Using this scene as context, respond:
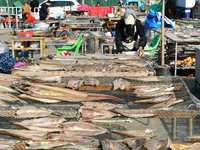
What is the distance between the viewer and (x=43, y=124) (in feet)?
11.2

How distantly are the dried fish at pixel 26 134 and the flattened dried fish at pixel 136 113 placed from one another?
2.65ft

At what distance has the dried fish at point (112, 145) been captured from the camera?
293 cm

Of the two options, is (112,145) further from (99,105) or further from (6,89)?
(6,89)

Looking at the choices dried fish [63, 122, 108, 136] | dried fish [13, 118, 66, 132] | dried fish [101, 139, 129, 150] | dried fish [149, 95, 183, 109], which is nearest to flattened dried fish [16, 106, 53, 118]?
dried fish [13, 118, 66, 132]

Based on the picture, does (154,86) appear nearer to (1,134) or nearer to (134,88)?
(134,88)

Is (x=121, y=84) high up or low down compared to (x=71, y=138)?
up

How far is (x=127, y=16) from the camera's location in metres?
8.36

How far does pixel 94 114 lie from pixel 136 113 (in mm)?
417

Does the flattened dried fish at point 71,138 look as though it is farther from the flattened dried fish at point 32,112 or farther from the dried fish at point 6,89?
the dried fish at point 6,89

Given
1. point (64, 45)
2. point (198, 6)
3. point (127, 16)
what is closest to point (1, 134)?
point (127, 16)

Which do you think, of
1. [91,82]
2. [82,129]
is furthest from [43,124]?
[91,82]

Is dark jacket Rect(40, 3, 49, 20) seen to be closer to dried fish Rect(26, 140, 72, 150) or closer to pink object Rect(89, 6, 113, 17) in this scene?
pink object Rect(89, 6, 113, 17)

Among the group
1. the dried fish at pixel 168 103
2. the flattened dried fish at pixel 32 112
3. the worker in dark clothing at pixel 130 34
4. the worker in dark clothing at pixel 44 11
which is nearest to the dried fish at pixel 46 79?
the flattened dried fish at pixel 32 112

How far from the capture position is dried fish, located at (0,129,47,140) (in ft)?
10.4
